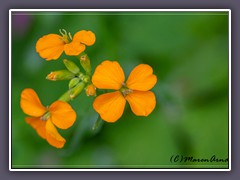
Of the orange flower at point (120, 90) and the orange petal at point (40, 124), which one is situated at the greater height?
the orange flower at point (120, 90)

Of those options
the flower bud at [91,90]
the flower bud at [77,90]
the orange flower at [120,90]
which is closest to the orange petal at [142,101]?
the orange flower at [120,90]

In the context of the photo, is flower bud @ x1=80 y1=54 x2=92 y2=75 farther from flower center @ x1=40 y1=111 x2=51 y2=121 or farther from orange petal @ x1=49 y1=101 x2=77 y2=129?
flower center @ x1=40 y1=111 x2=51 y2=121

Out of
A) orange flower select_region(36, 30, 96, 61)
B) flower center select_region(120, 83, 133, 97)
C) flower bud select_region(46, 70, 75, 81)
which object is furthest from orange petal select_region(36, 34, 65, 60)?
flower center select_region(120, 83, 133, 97)

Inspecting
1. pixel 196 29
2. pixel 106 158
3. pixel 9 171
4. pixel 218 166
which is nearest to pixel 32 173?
pixel 9 171

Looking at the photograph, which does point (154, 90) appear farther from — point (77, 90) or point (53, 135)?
point (53, 135)

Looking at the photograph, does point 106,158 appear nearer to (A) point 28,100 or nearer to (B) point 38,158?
(B) point 38,158

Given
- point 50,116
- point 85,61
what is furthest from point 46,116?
point 85,61

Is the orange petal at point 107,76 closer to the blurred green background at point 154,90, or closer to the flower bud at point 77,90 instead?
the flower bud at point 77,90
